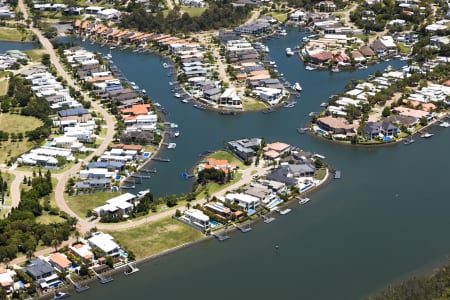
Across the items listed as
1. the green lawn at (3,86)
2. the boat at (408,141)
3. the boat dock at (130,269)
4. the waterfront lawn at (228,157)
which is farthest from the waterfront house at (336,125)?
the green lawn at (3,86)

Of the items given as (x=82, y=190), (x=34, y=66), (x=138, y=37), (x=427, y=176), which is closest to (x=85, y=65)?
(x=34, y=66)

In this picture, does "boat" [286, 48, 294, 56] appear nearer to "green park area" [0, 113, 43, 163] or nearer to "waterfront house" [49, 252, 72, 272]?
"green park area" [0, 113, 43, 163]

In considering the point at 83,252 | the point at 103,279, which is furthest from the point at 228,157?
the point at 103,279

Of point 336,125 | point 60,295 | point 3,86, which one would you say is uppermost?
point 3,86

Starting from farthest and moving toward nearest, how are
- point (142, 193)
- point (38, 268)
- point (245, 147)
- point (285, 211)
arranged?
point (245, 147) → point (142, 193) → point (285, 211) → point (38, 268)

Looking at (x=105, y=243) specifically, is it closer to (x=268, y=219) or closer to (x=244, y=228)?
(x=244, y=228)

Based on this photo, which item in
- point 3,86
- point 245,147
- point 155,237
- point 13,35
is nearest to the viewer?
point 155,237

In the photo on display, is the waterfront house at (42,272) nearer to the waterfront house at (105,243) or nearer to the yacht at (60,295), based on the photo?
the yacht at (60,295)

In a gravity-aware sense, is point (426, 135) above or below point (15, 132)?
below
